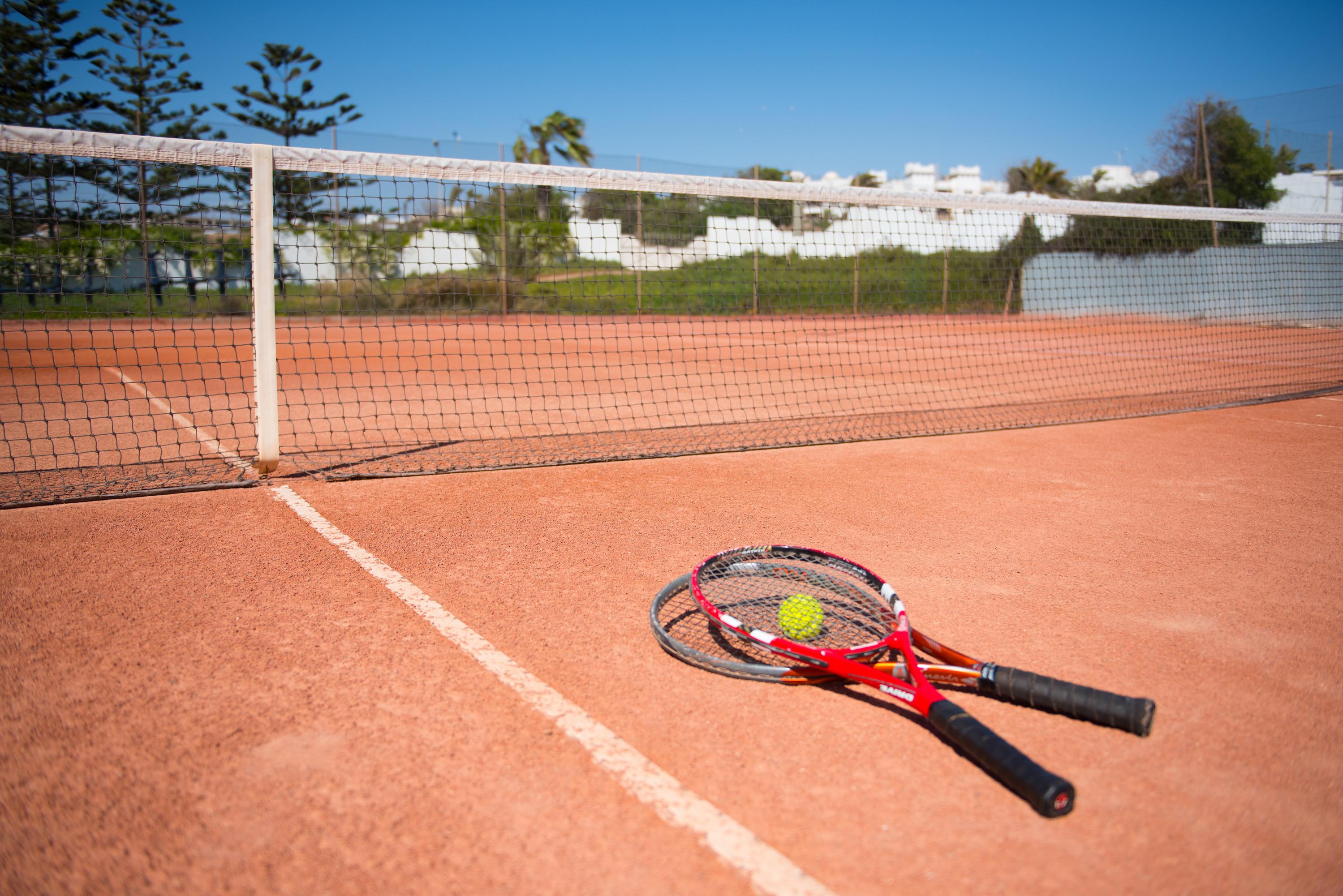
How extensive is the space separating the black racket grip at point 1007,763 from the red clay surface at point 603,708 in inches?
3.0

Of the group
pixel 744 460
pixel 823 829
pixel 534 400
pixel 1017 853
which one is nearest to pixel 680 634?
pixel 823 829

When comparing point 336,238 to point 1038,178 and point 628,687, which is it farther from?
point 1038,178

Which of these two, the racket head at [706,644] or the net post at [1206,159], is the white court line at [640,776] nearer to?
the racket head at [706,644]

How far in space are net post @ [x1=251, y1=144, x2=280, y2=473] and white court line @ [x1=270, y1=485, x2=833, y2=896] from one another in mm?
2772

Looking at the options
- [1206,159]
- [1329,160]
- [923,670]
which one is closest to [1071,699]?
[923,670]

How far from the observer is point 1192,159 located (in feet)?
101

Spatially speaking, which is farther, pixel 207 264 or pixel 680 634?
pixel 207 264

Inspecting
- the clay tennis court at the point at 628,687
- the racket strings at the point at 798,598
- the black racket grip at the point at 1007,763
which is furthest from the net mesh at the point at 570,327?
the black racket grip at the point at 1007,763

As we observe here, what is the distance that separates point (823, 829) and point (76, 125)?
36411 millimetres

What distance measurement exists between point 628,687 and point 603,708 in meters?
0.16

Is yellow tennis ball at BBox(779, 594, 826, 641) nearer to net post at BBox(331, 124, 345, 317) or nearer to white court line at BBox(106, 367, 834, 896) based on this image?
white court line at BBox(106, 367, 834, 896)

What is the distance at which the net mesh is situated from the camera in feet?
21.2

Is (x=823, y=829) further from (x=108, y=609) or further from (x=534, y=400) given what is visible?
(x=534, y=400)

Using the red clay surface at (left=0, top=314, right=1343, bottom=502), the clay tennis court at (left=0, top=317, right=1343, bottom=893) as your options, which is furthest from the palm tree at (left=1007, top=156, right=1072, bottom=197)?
the clay tennis court at (left=0, top=317, right=1343, bottom=893)
